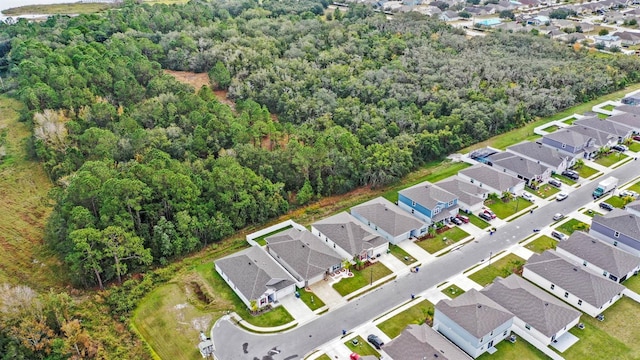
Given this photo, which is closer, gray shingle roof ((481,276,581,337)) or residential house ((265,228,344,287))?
gray shingle roof ((481,276,581,337))

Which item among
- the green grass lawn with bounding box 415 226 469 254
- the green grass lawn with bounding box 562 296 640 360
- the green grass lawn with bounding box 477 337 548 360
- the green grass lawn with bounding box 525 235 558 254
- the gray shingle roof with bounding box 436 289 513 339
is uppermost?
the gray shingle roof with bounding box 436 289 513 339

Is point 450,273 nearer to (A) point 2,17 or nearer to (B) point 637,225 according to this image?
(B) point 637,225

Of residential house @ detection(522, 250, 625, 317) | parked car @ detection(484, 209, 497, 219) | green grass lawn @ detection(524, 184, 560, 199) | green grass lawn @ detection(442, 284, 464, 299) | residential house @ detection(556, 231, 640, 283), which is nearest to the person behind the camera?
residential house @ detection(522, 250, 625, 317)

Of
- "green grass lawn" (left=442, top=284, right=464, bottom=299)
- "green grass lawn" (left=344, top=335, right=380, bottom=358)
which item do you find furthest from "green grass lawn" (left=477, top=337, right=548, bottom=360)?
"green grass lawn" (left=344, top=335, right=380, bottom=358)

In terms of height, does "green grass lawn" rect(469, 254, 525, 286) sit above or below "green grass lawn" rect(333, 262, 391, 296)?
below

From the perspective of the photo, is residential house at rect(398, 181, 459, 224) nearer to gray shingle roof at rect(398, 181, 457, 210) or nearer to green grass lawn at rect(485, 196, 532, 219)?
gray shingle roof at rect(398, 181, 457, 210)
